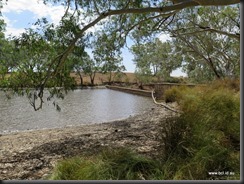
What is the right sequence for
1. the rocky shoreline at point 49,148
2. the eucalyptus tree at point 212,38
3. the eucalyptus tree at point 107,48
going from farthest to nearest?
the eucalyptus tree at point 212,38
the eucalyptus tree at point 107,48
the rocky shoreline at point 49,148

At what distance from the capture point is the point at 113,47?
756 cm

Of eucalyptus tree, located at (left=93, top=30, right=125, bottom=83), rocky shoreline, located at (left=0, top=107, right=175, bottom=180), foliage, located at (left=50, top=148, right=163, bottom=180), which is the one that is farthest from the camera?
eucalyptus tree, located at (left=93, top=30, right=125, bottom=83)

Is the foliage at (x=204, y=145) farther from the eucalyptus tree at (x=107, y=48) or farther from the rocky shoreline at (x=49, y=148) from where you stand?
the eucalyptus tree at (x=107, y=48)

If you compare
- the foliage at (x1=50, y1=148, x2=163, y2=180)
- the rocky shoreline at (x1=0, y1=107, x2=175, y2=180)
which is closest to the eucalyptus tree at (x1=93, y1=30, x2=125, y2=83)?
the rocky shoreline at (x1=0, y1=107, x2=175, y2=180)

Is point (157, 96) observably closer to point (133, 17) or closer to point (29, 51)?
point (133, 17)

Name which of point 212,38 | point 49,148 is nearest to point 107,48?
point 49,148

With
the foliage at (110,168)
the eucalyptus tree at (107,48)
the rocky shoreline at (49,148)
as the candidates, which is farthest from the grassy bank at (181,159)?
the eucalyptus tree at (107,48)

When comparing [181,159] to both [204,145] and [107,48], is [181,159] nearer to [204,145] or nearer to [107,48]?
[204,145]

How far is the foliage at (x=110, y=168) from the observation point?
115 inches

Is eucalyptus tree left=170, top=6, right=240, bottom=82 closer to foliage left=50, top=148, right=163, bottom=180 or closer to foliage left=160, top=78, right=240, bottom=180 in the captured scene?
foliage left=160, top=78, right=240, bottom=180

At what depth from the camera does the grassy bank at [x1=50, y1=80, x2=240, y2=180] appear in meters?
2.94

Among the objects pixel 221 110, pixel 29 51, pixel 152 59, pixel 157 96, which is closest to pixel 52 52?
pixel 29 51

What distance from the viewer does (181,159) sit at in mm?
3305

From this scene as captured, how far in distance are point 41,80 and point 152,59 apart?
17.5m
